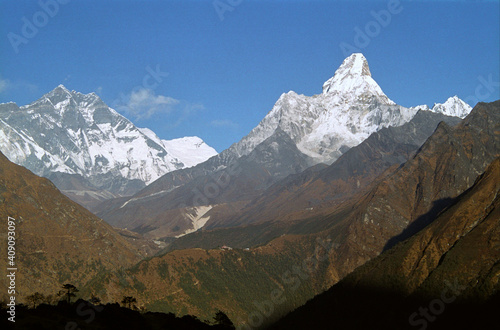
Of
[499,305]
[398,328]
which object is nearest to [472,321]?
[499,305]

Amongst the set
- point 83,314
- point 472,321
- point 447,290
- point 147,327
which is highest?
point 83,314

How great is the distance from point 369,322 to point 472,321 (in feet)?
137

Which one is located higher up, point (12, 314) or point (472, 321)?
point (12, 314)

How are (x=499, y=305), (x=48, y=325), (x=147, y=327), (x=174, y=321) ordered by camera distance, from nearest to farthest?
(x=48, y=325), (x=147, y=327), (x=174, y=321), (x=499, y=305)

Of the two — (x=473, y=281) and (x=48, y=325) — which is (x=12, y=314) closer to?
(x=48, y=325)

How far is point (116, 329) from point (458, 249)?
427 feet

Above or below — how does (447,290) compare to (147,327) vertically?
below

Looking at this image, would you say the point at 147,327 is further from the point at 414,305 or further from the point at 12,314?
the point at 414,305

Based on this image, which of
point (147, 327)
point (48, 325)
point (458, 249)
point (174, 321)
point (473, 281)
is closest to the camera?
point (48, 325)

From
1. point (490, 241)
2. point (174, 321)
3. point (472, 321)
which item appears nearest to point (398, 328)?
point (472, 321)

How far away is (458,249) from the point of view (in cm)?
19512

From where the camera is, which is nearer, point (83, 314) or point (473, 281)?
point (83, 314)

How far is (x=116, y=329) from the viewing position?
109 m

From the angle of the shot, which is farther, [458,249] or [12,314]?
[458,249]
